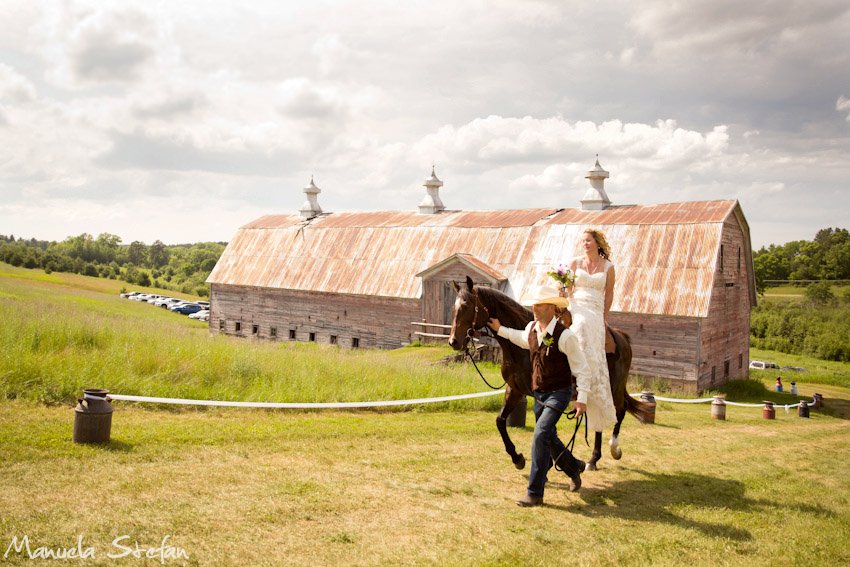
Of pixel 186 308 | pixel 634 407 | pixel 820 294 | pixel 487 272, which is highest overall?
pixel 820 294

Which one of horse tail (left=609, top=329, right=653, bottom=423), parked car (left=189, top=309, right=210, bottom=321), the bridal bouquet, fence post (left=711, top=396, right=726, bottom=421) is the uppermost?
the bridal bouquet

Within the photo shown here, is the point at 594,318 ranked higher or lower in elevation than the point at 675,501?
higher

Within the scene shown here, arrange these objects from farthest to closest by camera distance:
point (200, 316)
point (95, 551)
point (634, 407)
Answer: point (200, 316), point (634, 407), point (95, 551)

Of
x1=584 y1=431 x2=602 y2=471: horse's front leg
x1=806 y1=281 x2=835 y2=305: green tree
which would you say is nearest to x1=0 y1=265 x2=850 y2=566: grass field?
x1=584 y1=431 x2=602 y2=471: horse's front leg

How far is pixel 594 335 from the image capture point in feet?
22.1

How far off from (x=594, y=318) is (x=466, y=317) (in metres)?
1.52

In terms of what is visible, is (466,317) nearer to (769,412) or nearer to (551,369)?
(551,369)

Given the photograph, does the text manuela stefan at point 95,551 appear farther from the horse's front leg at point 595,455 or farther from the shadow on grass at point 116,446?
the horse's front leg at point 595,455

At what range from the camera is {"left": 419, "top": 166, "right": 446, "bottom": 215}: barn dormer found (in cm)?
3089

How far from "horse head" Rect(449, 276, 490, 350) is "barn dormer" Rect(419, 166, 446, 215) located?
2403 centimetres

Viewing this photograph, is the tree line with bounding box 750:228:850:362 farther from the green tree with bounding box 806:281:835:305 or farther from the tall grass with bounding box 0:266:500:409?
the tall grass with bounding box 0:266:500:409

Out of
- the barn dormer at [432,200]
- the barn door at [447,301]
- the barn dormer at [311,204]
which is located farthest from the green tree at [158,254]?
the barn door at [447,301]

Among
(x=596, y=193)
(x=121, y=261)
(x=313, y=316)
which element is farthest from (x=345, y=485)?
(x=121, y=261)

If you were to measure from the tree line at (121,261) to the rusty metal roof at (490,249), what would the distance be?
191 ft
